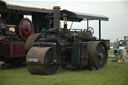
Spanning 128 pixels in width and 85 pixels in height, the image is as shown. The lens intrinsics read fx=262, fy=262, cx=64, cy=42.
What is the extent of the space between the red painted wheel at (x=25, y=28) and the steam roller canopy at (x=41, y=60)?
337 centimetres

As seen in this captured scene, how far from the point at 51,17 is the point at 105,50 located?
2543 millimetres

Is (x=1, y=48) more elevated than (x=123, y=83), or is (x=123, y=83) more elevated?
(x=1, y=48)

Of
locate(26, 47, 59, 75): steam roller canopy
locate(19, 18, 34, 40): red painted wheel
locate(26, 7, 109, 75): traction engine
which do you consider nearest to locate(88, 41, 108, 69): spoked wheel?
locate(26, 7, 109, 75): traction engine

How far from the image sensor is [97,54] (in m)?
9.90

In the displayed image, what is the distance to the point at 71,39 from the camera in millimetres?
9461

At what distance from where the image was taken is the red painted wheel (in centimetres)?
1141

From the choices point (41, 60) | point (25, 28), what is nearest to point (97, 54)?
point (41, 60)

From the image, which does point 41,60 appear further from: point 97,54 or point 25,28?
point 25,28

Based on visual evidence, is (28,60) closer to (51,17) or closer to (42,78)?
(42,78)

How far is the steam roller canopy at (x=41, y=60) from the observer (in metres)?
7.86

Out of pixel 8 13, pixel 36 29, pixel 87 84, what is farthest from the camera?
pixel 36 29

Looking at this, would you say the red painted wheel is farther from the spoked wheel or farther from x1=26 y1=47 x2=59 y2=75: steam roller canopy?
x1=26 y1=47 x2=59 y2=75: steam roller canopy

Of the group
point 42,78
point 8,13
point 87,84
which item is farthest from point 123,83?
point 8,13

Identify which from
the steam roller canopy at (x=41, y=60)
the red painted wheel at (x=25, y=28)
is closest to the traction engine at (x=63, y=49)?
the steam roller canopy at (x=41, y=60)
